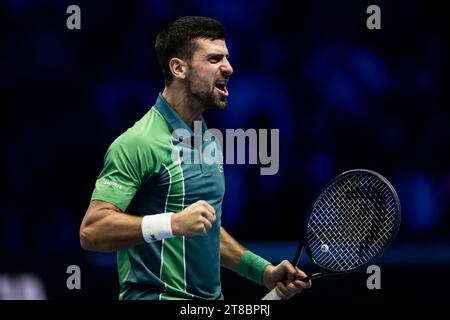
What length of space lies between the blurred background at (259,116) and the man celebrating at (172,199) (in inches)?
87.4

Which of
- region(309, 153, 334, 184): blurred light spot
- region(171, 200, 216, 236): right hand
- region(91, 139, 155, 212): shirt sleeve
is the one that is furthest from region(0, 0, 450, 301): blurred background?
region(171, 200, 216, 236): right hand

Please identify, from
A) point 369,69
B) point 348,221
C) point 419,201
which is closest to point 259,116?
point 369,69

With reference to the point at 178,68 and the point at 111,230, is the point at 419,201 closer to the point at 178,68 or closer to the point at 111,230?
the point at 178,68

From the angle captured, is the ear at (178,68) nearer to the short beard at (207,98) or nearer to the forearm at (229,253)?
the short beard at (207,98)

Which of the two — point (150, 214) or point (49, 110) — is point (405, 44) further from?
point (150, 214)

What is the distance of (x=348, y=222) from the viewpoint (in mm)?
4418

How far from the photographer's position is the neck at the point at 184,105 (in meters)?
4.35

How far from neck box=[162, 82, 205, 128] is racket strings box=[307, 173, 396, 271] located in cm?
60

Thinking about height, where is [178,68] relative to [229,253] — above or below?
above

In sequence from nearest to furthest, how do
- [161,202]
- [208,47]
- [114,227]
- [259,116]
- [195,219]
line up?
[195,219]
[114,227]
[161,202]
[208,47]
[259,116]

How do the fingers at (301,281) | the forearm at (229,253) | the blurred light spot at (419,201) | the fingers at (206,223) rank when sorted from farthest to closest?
the blurred light spot at (419,201) < the forearm at (229,253) < the fingers at (301,281) < the fingers at (206,223)

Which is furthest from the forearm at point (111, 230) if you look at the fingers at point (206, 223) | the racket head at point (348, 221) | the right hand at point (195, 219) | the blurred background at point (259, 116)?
the blurred background at point (259, 116)

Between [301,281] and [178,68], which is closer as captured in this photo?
[301,281]
